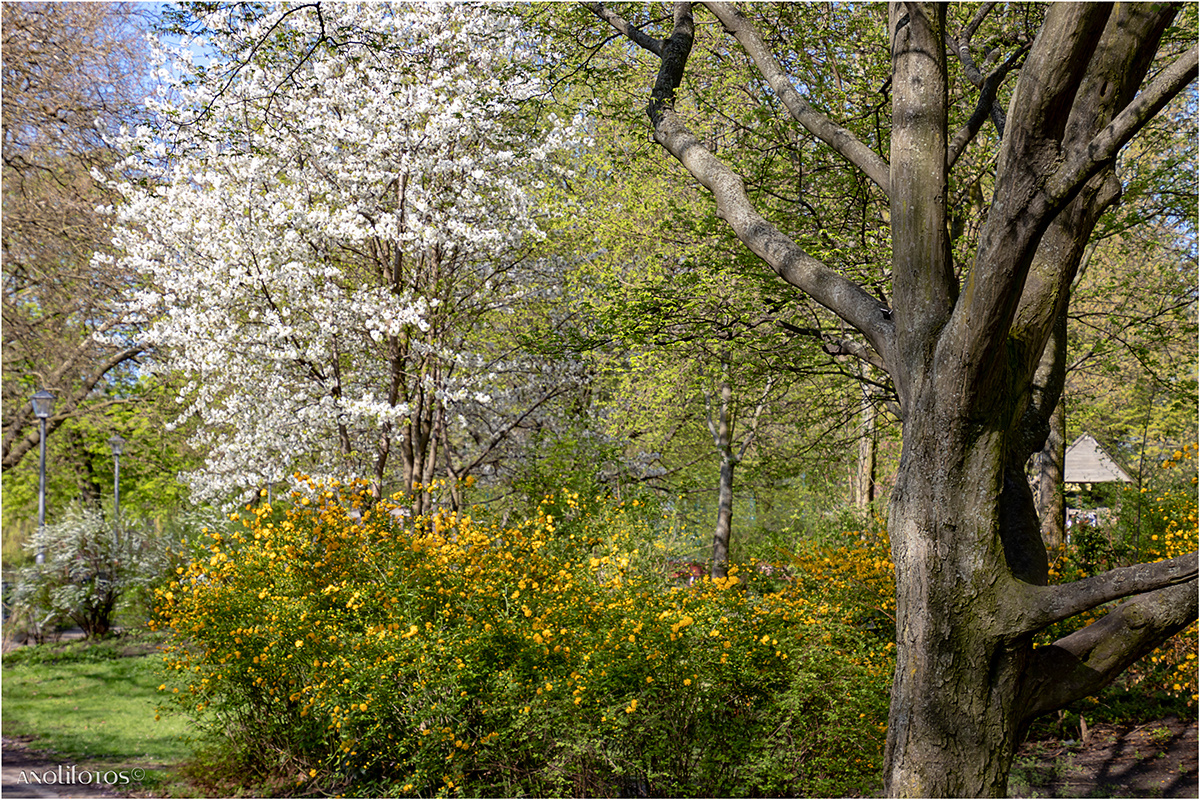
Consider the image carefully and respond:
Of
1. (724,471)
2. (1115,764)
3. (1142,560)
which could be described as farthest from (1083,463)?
(1115,764)

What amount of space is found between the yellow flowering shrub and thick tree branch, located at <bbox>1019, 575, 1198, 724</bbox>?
1.50m

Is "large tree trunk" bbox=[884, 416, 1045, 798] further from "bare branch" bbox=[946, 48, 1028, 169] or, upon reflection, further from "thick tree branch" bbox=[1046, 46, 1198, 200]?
"bare branch" bbox=[946, 48, 1028, 169]

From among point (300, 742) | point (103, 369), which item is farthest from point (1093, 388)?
point (103, 369)

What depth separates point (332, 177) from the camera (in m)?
8.93

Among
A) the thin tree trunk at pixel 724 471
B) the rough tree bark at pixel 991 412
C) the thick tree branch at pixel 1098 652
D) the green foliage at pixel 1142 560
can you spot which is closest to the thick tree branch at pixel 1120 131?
the rough tree bark at pixel 991 412

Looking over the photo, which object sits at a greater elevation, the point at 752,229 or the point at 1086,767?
the point at 752,229

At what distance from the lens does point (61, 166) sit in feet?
36.4

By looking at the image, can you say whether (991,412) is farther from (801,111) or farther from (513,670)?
(513,670)

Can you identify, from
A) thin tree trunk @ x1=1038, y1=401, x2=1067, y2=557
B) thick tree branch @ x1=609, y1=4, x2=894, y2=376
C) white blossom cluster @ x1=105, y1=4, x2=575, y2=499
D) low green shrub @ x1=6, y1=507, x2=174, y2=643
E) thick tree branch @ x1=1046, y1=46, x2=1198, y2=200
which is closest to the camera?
thick tree branch @ x1=1046, y1=46, x2=1198, y2=200

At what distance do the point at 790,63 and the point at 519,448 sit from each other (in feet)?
21.2

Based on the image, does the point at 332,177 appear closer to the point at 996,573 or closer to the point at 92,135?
the point at 92,135

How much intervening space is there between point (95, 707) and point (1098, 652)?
9.75 metres

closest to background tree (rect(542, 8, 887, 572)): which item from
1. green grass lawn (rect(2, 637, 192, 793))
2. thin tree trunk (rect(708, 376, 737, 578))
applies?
thin tree trunk (rect(708, 376, 737, 578))

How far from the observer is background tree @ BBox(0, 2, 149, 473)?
32.6 ft
